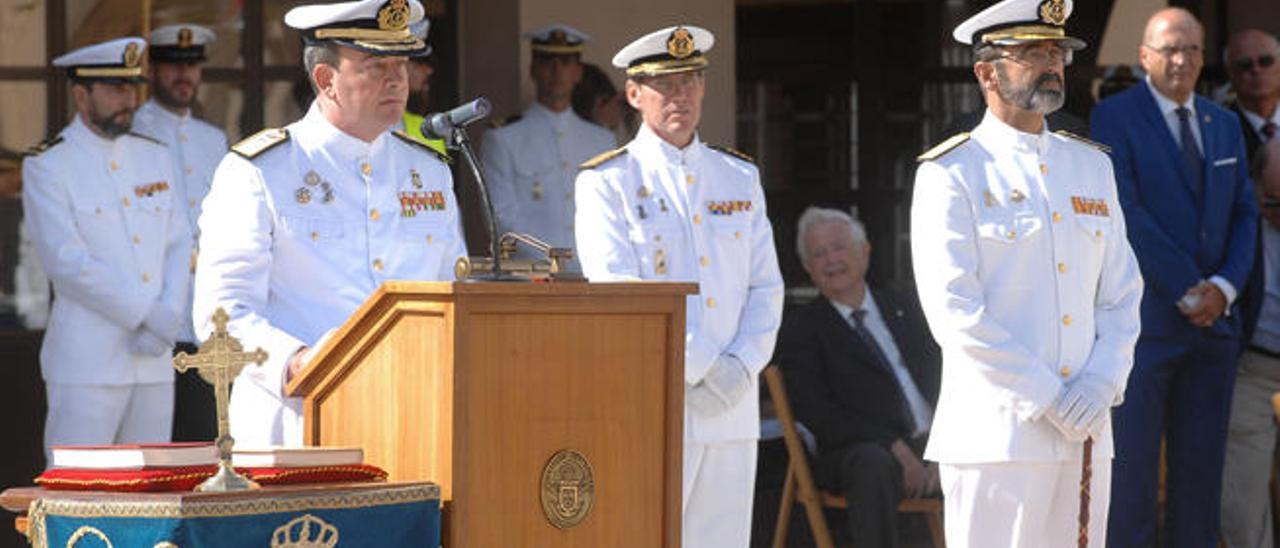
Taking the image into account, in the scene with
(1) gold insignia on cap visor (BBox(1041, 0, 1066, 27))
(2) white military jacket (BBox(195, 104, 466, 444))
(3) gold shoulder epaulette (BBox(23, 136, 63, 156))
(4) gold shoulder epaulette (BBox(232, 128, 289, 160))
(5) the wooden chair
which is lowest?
(5) the wooden chair

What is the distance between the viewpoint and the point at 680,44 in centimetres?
715

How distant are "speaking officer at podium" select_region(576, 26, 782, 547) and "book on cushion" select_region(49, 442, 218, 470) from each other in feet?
8.32

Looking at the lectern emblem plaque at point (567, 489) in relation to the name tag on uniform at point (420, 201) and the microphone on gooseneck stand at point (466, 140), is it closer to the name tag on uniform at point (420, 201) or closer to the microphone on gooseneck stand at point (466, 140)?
the microphone on gooseneck stand at point (466, 140)

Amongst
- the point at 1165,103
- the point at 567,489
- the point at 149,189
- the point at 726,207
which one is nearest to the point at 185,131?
the point at 149,189

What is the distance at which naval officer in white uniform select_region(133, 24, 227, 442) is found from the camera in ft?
30.2

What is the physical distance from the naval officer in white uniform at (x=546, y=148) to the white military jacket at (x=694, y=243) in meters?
2.30

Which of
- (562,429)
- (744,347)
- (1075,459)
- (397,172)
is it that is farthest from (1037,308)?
(562,429)

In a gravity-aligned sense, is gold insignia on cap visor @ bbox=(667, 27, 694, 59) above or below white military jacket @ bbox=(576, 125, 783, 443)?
above

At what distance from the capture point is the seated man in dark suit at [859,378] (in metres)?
8.43

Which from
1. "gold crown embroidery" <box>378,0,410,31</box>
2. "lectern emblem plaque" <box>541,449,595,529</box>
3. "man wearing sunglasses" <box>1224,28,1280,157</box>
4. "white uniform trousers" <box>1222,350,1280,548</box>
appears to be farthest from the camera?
"man wearing sunglasses" <box>1224,28,1280,157</box>

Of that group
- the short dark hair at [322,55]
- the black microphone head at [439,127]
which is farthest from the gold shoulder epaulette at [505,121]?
the black microphone head at [439,127]

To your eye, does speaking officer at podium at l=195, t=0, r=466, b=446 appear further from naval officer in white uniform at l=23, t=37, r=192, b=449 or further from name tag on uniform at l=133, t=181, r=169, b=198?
name tag on uniform at l=133, t=181, r=169, b=198

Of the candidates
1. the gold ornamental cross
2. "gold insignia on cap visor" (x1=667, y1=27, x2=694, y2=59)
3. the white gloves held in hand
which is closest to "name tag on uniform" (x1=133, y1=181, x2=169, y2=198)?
"gold insignia on cap visor" (x1=667, y1=27, x2=694, y2=59)

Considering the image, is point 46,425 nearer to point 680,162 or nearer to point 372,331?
point 680,162
